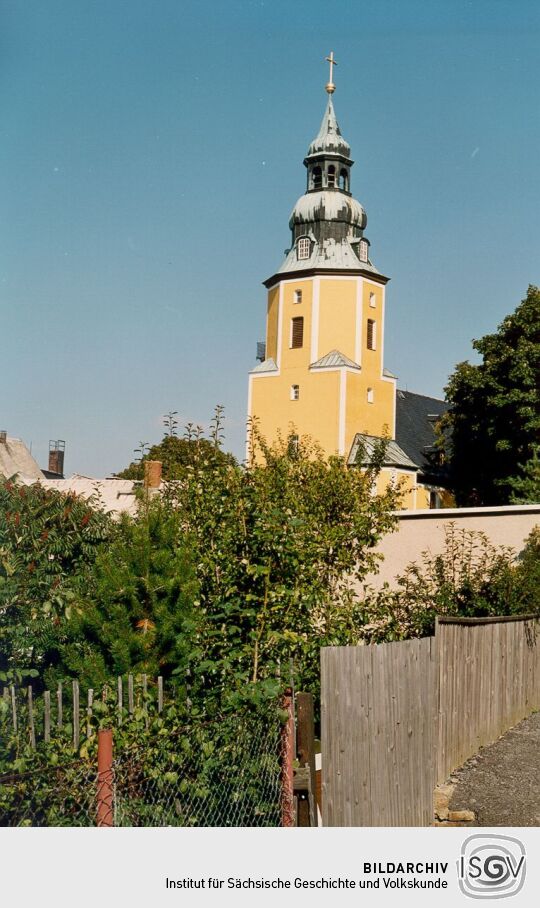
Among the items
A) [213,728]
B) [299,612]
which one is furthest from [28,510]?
[213,728]

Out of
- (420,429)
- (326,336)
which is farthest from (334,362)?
(420,429)

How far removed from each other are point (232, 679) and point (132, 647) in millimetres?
1486

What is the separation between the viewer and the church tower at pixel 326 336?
2544 inches

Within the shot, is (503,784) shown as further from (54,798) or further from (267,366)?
(267,366)

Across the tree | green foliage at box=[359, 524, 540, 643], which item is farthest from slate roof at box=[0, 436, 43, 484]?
green foliage at box=[359, 524, 540, 643]

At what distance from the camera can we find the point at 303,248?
70.5m

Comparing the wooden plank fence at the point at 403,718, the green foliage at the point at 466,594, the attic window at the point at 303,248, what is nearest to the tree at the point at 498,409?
the attic window at the point at 303,248

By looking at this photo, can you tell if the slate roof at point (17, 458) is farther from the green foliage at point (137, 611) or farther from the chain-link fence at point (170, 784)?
the chain-link fence at point (170, 784)

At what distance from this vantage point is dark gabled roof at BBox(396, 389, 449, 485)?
219 ft

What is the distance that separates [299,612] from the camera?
319 inches

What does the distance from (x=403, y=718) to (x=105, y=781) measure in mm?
3977

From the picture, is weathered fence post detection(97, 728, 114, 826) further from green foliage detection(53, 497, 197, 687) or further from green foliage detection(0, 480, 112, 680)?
green foliage detection(53, 497, 197, 687)
